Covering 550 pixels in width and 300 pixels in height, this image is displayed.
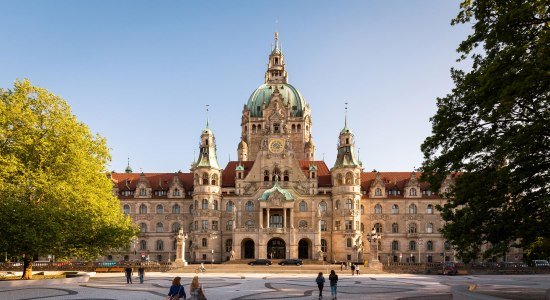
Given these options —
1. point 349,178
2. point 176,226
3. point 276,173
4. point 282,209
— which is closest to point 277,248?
point 282,209

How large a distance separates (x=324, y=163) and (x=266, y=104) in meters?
18.7

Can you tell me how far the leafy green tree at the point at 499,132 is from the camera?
21297mm

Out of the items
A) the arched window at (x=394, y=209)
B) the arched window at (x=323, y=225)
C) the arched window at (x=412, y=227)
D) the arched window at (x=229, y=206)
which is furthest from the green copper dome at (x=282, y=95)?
the arched window at (x=412, y=227)

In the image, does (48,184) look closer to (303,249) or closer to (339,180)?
(303,249)

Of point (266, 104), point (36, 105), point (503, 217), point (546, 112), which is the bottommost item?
point (503, 217)

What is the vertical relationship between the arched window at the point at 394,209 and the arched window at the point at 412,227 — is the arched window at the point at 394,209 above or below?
above

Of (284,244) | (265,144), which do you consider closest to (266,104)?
(265,144)

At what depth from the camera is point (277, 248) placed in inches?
3711

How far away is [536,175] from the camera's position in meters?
24.1

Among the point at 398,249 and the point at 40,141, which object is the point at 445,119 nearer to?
the point at 40,141

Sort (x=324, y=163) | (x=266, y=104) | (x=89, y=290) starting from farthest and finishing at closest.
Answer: (x=266, y=104) → (x=324, y=163) → (x=89, y=290)

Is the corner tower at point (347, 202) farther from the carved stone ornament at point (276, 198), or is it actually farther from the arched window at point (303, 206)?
the carved stone ornament at point (276, 198)

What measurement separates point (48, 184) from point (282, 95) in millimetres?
79529

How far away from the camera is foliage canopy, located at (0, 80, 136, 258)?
38.1 meters
